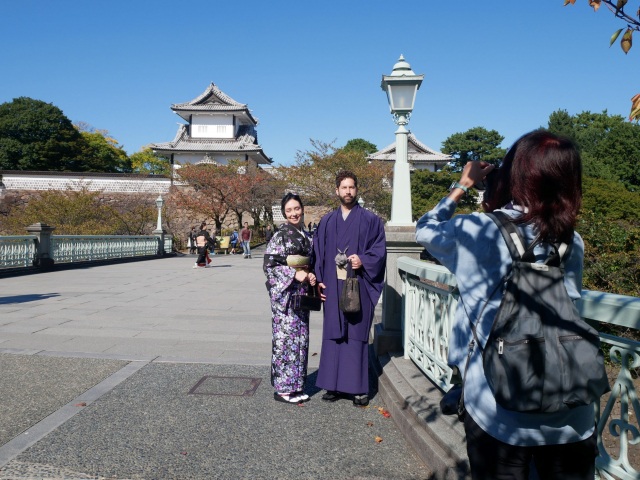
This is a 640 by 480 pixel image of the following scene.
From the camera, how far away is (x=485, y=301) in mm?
1574

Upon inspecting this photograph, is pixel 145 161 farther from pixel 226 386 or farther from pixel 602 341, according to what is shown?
pixel 602 341

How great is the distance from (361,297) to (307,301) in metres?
0.43

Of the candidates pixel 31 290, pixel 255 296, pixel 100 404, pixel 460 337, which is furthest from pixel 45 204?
pixel 460 337

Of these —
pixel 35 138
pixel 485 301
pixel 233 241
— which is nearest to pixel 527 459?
pixel 485 301

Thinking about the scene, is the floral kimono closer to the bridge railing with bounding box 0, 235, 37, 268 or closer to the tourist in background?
the tourist in background

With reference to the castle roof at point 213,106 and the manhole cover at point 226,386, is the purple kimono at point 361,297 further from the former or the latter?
the castle roof at point 213,106

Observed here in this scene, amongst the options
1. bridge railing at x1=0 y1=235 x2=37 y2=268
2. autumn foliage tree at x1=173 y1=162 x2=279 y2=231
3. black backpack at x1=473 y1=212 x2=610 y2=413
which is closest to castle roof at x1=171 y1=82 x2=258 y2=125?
autumn foliage tree at x1=173 y1=162 x2=279 y2=231

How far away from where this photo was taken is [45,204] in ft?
85.7

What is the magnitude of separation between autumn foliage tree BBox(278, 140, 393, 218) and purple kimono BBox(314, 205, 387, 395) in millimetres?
28928

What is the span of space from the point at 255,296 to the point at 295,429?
772 cm

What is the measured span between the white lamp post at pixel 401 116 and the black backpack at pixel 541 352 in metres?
3.90

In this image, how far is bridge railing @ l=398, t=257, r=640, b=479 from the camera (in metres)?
1.89

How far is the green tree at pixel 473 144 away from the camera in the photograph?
154 ft

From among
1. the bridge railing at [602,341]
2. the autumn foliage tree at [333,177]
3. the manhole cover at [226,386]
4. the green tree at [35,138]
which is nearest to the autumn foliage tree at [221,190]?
the autumn foliage tree at [333,177]
